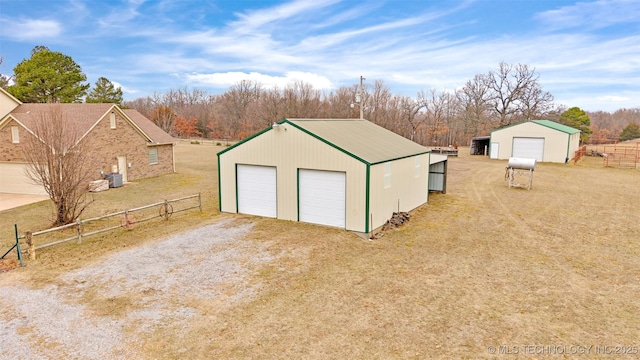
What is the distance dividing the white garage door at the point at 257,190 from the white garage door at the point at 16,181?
1257cm

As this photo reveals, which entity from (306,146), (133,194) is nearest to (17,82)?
(133,194)

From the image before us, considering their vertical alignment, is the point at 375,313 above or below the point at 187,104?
below

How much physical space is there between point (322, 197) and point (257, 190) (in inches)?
118

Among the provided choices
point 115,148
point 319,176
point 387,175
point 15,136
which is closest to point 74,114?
point 115,148

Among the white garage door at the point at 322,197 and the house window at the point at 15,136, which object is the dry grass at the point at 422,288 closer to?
the white garage door at the point at 322,197

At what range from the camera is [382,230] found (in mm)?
13742

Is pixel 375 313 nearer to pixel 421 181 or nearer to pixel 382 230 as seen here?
pixel 382 230

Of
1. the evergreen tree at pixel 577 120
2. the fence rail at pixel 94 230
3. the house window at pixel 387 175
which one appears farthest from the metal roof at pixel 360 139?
the evergreen tree at pixel 577 120

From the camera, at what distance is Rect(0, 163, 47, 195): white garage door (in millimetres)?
21016

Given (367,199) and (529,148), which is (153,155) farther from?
(529,148)

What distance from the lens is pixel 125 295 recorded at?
8.76 metres

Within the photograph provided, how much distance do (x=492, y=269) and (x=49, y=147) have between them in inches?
610

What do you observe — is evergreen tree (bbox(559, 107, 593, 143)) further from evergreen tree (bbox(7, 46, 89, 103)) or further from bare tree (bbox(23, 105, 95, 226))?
evergreen tree (bbox(7, 46, 89, 103))

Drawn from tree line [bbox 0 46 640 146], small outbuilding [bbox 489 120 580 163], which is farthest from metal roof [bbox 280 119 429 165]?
tree line [bbox 0 46 640 146]
